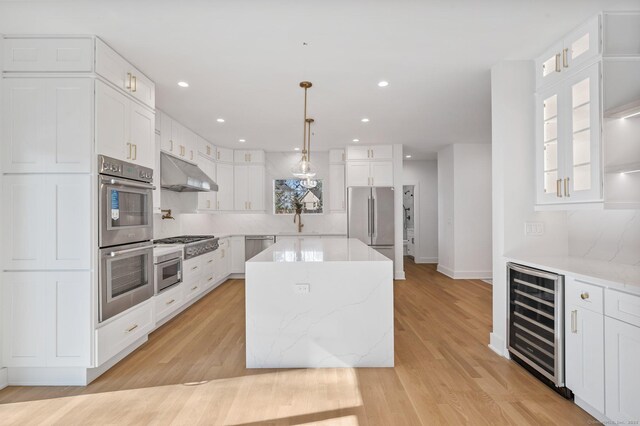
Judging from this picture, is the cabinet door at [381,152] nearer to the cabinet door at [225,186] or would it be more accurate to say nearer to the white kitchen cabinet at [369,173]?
the white kitchen cabinet at [369,173]

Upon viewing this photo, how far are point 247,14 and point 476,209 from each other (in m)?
5.57

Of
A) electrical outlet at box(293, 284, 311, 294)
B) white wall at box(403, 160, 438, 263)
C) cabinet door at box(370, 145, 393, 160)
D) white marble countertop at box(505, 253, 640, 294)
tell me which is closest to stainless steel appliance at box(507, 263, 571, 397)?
white marble countertop at box(505, 253, 640, 294)

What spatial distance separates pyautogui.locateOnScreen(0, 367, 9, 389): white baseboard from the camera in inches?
95.7

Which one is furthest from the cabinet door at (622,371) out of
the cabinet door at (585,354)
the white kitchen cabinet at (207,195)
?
the white kitchen cabinet at (207,195)

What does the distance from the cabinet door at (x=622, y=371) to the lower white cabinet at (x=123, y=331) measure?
133 inches

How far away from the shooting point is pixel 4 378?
2.46 m

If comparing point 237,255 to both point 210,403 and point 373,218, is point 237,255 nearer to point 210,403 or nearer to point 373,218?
point 373,218

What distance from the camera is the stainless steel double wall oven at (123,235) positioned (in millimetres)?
2562

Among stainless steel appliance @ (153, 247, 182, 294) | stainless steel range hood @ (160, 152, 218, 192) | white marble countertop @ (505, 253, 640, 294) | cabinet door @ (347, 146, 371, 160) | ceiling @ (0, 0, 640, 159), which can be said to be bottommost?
stainless steel appliance @ (153, 247, 182, 294)

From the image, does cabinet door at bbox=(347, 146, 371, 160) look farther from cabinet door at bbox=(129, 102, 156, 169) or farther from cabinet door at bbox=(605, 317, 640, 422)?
cabinet door at bbox=(605, 317, 640, 422)

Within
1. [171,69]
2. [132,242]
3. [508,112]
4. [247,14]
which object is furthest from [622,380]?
[171,69]

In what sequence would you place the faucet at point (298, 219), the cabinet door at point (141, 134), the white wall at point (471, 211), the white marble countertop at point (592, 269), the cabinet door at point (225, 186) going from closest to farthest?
the white marble countertop at point (592, 269)
the cabinet door at point (141, 134)
the white wall at point (471, 211)
the cabinet door at point (225, 186)
the faucet at point (298, 219)

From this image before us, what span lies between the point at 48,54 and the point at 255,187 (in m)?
4.29

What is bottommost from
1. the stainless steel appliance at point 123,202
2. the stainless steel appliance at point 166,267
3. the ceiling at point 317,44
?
the stainless steel appliance at point 166,267
